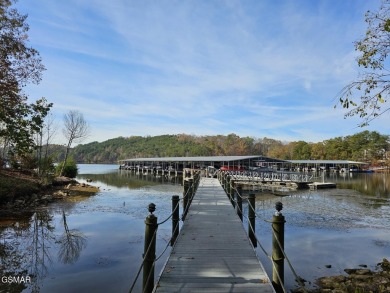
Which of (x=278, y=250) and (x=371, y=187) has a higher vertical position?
(x=278, y=250)

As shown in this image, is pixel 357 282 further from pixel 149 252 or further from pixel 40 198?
pixel 40 198

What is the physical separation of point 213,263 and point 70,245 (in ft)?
28.0

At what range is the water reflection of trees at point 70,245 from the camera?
35.5 ft

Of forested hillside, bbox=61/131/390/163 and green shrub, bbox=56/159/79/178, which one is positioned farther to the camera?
forested hillside, bbox=61/131/390/163

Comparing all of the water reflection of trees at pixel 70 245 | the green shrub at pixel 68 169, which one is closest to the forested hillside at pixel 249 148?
the green shrub at pixel 68 169

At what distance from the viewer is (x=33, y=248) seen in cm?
1171

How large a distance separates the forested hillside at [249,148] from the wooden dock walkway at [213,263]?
43047mm

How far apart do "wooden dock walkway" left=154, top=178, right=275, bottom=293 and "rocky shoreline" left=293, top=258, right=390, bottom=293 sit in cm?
265

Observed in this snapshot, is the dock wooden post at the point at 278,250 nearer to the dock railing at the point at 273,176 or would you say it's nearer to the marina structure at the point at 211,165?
the dock railing at the point at 273,176

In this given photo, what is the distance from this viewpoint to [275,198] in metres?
27.7

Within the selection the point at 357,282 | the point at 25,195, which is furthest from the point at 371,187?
the point at 25,195

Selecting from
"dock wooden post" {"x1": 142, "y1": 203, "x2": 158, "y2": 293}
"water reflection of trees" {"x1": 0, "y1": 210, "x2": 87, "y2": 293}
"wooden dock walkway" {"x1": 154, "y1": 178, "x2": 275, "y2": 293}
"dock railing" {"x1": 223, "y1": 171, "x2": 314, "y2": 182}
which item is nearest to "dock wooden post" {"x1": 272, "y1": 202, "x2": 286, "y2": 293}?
"wooden dock walkway" {"x1": 154, "y1": 178, "x2": 275, "y2": 293}

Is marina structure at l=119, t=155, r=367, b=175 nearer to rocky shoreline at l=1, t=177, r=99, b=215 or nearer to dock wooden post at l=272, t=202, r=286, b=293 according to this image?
rocky shoreline at l=1, t=177, r=99, b=215

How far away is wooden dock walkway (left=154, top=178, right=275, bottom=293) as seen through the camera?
490cm
